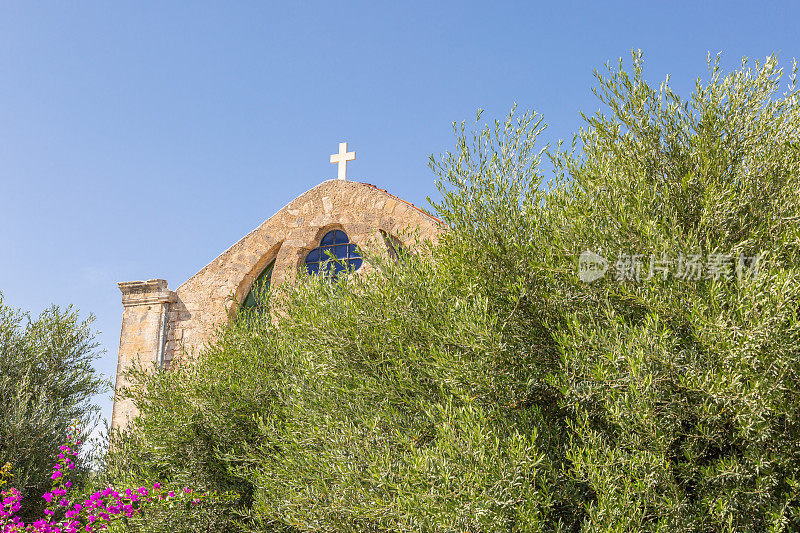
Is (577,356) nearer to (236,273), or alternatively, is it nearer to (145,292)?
(236,273)

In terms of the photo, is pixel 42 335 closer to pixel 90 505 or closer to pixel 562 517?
pixel 90 505

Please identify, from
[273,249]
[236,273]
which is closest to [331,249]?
[273,249]

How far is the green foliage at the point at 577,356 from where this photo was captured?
5027mm

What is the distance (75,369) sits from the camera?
1245 cm

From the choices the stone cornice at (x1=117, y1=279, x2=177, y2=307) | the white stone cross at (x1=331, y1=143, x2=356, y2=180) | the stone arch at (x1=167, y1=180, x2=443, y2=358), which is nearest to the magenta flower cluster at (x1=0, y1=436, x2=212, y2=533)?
the stone arch at (x1=167, y1=180, x2=443, y2=358)

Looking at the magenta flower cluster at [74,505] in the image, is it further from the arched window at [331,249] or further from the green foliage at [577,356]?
the arched window at [331,249]

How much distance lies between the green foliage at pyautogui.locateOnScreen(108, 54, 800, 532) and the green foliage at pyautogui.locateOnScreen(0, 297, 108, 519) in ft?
16.5

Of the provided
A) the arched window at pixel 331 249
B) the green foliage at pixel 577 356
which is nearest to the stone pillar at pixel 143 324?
the arched window at pixel 331 249

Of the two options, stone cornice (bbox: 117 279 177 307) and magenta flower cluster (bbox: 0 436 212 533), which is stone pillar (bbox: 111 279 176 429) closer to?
stone cornice (bbox: 117 279 177 307)

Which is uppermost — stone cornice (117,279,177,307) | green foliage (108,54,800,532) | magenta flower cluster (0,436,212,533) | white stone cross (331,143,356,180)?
white stone cross (331,143,356,180)

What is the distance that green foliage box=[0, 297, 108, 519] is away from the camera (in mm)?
10977

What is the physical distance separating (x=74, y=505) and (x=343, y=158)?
7883 millimetres

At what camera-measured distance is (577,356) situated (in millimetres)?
5500

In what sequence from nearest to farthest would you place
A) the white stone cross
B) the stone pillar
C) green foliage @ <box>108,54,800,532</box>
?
green foliage @ <box>108,54,800,532</box>, the stone pillar, the white stone cross
